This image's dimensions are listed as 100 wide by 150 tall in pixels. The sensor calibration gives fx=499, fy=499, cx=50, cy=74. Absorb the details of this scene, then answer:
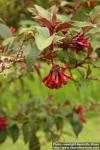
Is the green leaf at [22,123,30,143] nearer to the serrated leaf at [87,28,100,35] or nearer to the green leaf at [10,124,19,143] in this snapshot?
the green leaf at [10,124,19,143]

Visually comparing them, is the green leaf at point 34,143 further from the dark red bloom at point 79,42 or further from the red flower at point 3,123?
the dark red bloom at point 79,42

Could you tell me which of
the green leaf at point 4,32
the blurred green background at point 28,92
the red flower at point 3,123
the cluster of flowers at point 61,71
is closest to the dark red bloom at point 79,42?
the cluster of flowers at point 61,71

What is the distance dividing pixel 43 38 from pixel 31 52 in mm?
139

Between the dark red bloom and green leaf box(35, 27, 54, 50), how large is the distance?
0.13m

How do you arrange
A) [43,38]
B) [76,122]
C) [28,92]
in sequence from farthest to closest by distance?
A: [28,92] < [76,122] < [43,38]

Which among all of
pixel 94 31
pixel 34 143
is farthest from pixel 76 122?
pixel 94 31

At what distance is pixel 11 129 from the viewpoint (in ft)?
10.3

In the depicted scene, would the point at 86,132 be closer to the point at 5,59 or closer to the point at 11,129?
the point at 11,129

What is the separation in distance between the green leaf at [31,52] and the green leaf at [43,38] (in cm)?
7

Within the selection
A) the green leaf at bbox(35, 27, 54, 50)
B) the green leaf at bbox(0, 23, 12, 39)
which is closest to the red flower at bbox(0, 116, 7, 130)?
the green leaf at bbox(0, 23, 12, 39)

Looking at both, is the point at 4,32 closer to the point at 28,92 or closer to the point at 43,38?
the point at 43,38

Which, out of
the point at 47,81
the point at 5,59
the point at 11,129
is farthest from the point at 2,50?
the point at 11,129

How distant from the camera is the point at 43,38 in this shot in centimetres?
154

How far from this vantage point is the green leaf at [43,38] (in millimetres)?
1480
